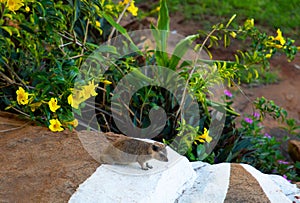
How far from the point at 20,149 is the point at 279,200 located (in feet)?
4.64

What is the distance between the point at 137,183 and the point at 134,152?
16 centimetres

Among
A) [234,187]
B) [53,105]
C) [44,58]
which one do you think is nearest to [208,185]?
[234,187]

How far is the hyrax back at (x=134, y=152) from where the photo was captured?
2576 mm

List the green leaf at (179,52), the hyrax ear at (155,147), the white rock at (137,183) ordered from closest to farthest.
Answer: the white rock at (137,183)
the hyrax ear at (155,147)
the green leaf at (179,52)

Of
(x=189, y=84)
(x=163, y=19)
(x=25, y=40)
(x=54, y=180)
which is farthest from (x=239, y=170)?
(x=25, y=40)

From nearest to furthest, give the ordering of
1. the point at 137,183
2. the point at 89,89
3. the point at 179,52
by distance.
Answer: the point at 137,183, the point at 89,89, the point at 179,52

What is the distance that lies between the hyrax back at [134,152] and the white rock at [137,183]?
4 centimetres

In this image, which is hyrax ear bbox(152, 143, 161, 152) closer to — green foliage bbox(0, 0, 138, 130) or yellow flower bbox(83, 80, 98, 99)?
yellow flower bbox(83, 80, 98, 99)

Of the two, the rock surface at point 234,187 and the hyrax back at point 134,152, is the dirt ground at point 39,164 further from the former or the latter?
the rock surface at point 234,187

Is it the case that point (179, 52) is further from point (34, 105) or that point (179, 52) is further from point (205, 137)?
point (34, 105)

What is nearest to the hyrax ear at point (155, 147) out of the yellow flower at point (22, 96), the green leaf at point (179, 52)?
the yellow flower at point (22, 96)

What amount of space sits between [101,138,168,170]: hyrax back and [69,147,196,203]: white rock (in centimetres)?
4

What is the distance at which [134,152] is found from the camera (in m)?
2.60

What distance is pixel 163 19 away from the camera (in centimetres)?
390
